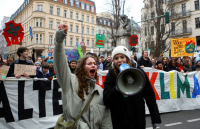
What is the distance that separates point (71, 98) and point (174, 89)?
5.21 meters

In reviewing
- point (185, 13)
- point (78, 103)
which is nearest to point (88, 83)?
point (78, 103)

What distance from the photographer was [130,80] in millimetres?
1732

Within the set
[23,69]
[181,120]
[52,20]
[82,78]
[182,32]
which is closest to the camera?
[82,78]

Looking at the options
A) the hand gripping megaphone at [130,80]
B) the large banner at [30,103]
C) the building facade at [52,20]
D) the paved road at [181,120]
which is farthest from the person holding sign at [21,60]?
the building facade at [52,20]

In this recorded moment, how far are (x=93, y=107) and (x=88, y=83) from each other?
0.92 ft

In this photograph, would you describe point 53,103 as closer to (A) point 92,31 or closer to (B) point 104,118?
(B) point 104,118

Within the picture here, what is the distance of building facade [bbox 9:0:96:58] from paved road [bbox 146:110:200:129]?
2883 cm

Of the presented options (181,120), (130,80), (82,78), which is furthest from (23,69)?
(181,120)

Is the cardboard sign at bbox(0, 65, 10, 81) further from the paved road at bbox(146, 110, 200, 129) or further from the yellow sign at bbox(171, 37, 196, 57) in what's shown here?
the yellow sign at bbox(171, 37, 196, 57)

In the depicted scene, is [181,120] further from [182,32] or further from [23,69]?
[182,32]

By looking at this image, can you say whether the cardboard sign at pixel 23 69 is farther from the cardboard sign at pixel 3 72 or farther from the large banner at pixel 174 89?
the large banner at pixel 174 89

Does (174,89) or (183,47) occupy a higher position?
(183,47)

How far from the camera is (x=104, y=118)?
1905 mm

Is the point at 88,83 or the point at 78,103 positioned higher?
the point at 88,83
